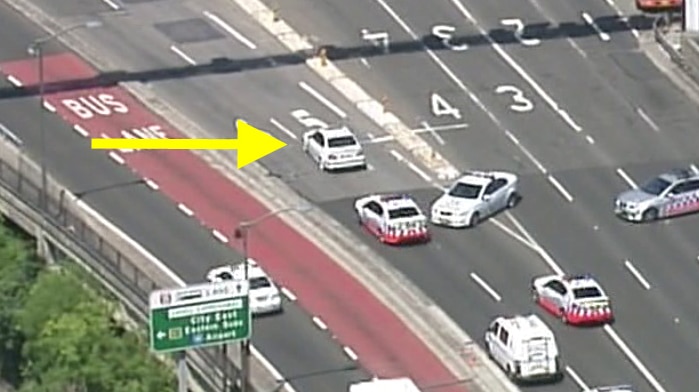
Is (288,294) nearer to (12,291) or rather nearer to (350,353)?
(350,353)

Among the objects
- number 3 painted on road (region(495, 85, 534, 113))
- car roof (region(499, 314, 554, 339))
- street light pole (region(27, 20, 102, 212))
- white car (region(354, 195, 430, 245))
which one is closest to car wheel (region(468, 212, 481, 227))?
white car (region(354, 195, 430, 245))

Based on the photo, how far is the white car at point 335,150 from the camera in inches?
4761

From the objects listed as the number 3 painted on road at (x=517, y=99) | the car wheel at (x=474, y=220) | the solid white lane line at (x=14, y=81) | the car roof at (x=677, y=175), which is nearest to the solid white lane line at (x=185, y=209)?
the car wheel at (x=474, y=220)

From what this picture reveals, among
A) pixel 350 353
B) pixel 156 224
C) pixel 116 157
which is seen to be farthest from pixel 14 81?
pixel 350 353

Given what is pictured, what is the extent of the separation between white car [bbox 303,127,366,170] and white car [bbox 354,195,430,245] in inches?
256

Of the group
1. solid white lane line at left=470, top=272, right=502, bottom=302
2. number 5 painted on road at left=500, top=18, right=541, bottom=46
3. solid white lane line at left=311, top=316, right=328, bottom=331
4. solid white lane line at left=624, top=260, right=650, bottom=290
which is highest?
number 5 painted on road at left=500, top=18, right=541, bottom=46

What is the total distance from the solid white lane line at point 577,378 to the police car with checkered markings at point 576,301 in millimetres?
3344

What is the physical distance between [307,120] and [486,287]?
18.4 metres

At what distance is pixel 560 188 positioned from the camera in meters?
120

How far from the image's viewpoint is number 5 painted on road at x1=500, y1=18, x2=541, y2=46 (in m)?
134

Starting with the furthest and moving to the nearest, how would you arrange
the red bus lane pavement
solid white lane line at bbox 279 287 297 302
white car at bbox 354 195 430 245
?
white car at bbox 354 195 430 245
solid white lane line at bbox 279 287 297 302
the red bus lane pavement

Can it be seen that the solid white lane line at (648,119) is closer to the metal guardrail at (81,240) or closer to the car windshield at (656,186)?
the car windshield at (656,186)

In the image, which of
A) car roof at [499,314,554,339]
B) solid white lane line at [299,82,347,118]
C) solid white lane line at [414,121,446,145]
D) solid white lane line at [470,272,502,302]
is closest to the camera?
car roof at [499,314,554,339]
